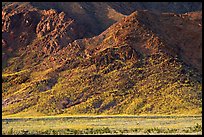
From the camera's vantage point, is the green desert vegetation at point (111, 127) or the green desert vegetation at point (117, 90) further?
the green desert vegetation at point (117, 90)

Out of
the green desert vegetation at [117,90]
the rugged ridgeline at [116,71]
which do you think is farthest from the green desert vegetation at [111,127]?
the rugged ridgeline at [116,71]

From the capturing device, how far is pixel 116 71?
11919 cm

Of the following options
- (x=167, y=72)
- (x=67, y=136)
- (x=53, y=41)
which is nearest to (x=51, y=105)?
(x=167, y=72)

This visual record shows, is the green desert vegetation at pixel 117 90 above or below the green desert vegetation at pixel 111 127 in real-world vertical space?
below

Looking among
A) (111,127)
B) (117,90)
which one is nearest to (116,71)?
(117,90)

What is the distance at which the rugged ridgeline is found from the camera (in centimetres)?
10831

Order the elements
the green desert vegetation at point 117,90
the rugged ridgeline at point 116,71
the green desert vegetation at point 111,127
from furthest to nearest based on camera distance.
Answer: the rugged ridgeline at point 116,71 < the green desert vegetation at point 117,90 < the green desert vegetation at point 111,127

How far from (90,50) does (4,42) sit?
4519 cm

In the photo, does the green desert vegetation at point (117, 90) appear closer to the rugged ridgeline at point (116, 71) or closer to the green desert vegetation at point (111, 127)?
the rugged ridgeline at point (116, 71)

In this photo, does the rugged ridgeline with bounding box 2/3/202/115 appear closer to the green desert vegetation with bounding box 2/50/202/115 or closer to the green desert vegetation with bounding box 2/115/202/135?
the green desert vegetation with bounding box 2/50/202/115

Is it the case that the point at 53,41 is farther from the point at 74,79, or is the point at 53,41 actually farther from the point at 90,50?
the point at 74,79

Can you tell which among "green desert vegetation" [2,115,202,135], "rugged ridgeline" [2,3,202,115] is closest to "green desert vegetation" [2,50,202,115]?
"rugged ridgeline" [2,3,202,115]

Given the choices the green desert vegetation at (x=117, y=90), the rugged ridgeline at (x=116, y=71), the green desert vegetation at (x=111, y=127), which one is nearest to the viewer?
the green desert vegetation at (x=111, y=127)

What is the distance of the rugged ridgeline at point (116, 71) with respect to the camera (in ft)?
355
